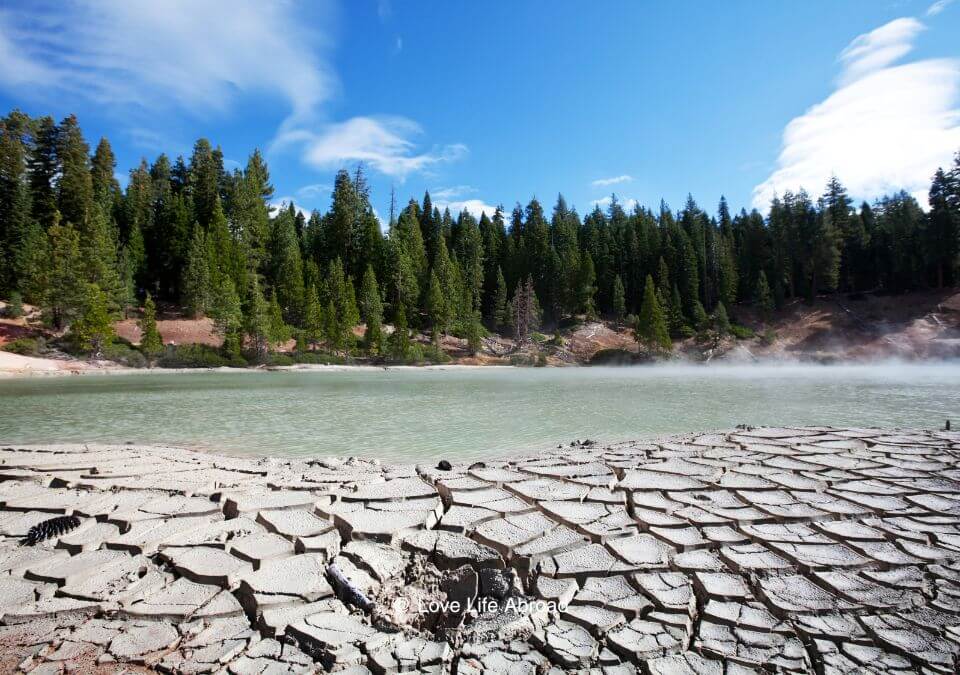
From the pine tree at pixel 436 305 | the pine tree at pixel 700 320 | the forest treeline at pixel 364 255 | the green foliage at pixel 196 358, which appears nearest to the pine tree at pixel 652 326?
the forest treeline at pixel 364 255

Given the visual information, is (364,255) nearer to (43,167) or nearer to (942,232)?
(43,167)

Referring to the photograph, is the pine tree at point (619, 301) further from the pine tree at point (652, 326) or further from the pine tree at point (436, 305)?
the pine tree at point (436, 305)

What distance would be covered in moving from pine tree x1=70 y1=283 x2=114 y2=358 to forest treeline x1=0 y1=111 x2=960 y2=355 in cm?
15

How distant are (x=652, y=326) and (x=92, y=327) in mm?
47569

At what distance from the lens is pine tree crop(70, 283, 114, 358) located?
33938mm

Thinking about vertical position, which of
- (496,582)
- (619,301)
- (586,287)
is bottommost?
(496,582)

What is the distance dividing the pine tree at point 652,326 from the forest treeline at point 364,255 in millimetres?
330

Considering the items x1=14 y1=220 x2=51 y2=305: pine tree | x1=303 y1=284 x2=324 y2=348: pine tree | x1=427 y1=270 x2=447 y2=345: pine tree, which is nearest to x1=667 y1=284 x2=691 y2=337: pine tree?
x1=427 y1=270 x2=447 y2=345: pine tree

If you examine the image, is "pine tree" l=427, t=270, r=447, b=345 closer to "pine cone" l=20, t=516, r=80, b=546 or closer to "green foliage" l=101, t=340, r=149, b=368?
"green foliage" l=101, t=340, r=149, b=368

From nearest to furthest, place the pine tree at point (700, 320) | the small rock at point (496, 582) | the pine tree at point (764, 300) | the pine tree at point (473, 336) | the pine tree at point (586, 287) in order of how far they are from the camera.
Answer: the small rock at point (496, 582), the pine tree at point (473, 336), the pine tree at point (700, 320), the pine tree at point (764, 300), the pine tree at point (586, 287)

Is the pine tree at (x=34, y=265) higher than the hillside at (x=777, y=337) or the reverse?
higher

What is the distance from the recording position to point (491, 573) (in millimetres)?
3158

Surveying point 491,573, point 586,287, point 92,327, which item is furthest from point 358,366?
point 491,573

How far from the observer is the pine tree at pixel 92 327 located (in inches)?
1336
